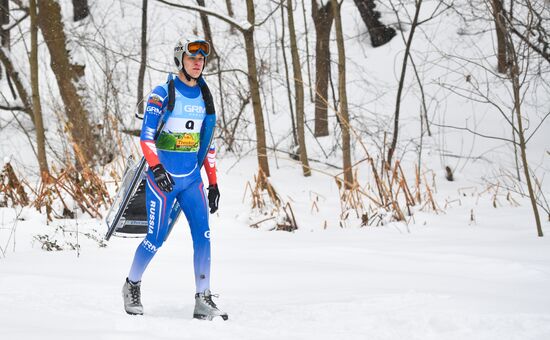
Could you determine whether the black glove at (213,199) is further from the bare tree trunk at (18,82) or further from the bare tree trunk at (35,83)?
the bare tree trunk at (18,82)

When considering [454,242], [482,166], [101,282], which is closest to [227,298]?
[101,282]

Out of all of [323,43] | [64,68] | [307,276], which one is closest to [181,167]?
[307,276]

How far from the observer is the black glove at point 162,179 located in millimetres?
3945

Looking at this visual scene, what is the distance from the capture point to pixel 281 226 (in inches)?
302

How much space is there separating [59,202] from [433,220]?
4.50 metres

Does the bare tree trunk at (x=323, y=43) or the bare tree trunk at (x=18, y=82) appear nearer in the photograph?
the bare tree trunk at (x=18, y=82)

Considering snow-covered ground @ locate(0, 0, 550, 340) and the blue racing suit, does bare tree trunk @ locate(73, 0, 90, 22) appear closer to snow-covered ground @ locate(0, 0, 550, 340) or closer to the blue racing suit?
snow-covered ground @ locate(0, 0, 550, 340)

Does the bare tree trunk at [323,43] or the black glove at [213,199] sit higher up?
the bare tree trunk at [323,43]

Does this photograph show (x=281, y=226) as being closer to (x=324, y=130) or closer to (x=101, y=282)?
(x=101, y=282)

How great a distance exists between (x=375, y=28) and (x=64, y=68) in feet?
31.2

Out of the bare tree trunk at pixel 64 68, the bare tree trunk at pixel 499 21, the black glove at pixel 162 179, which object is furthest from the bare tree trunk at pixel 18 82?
the black glove at pixel 162 179

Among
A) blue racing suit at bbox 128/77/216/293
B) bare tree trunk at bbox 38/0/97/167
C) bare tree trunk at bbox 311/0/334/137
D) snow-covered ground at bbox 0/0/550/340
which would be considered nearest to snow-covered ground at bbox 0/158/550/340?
snow-covered ground at bbox 0/0/550/340

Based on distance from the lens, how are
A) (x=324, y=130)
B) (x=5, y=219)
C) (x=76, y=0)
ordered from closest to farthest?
(x=5, y=219), (x=324, y=130), (x=76, y=0)

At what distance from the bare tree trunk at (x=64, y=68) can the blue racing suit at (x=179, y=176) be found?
6131 mm
